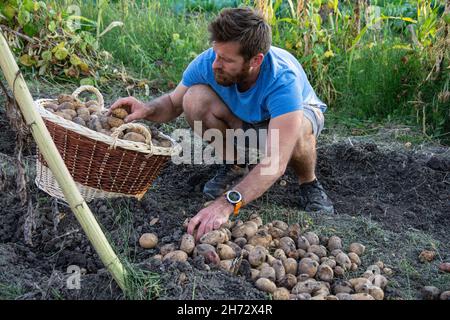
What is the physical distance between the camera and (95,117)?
3393 mm

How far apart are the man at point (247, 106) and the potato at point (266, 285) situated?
0.34m

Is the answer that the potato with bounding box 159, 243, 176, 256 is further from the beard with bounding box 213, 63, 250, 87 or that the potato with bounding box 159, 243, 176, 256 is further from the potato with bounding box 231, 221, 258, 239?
the beard with bounding box 213, 63, 250, 87

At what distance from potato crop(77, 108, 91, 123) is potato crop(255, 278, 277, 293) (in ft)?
4.10

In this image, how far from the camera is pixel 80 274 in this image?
279cm

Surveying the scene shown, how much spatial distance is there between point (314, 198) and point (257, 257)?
1.01m

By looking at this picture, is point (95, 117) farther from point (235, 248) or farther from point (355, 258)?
point (355, 258)

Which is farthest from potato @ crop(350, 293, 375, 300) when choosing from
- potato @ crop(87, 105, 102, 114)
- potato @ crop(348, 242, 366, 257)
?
potato @ crop(87, 105, 102, 114)

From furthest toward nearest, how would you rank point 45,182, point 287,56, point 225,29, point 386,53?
point 386,53 < point 287,56 < point 45,182 < point 225,29

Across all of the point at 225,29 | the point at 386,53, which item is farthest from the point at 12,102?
the point at 386,53

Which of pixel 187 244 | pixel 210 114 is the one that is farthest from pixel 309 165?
pixel 187 244

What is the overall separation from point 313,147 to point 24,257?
1.63 m

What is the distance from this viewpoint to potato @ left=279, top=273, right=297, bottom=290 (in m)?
2.80

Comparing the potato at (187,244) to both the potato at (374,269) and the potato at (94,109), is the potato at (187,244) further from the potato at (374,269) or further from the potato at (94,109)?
the potato at (94,109)

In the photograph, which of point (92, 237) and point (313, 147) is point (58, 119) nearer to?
point (92, 237)
